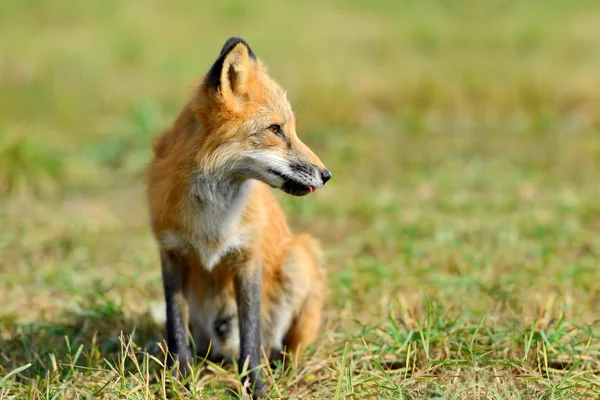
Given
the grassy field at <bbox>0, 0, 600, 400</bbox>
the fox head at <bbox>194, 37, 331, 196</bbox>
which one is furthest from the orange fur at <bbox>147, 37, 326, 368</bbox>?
the grassy field at <bbox>0, 0, 600, 400</bbox>

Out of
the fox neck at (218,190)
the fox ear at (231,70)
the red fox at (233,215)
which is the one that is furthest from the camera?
the fox neck at (218,190)

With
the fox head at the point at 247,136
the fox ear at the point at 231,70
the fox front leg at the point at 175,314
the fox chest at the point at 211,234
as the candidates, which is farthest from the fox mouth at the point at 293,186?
the fox front leg at the point at 175,314

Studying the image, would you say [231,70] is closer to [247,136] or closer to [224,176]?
[247,136]

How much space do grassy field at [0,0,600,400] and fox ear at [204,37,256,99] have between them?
1.02 metres

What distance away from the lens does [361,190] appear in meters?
9.62

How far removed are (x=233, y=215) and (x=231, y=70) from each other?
927 mm

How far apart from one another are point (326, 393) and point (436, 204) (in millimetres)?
5236

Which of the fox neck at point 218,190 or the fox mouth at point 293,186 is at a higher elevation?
the fox mouth at point 293,186

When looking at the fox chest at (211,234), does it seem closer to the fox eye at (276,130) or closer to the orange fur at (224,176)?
the orange fur at (224,176)

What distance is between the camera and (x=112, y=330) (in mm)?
5344

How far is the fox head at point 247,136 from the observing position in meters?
4.09

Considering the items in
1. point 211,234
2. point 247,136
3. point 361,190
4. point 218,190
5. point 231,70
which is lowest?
point 361,190

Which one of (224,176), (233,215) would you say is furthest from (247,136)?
(233,215)

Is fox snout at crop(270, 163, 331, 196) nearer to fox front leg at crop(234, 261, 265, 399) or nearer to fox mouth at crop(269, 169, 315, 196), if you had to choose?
fox mouth at crop(269, 169, 315, 196)
